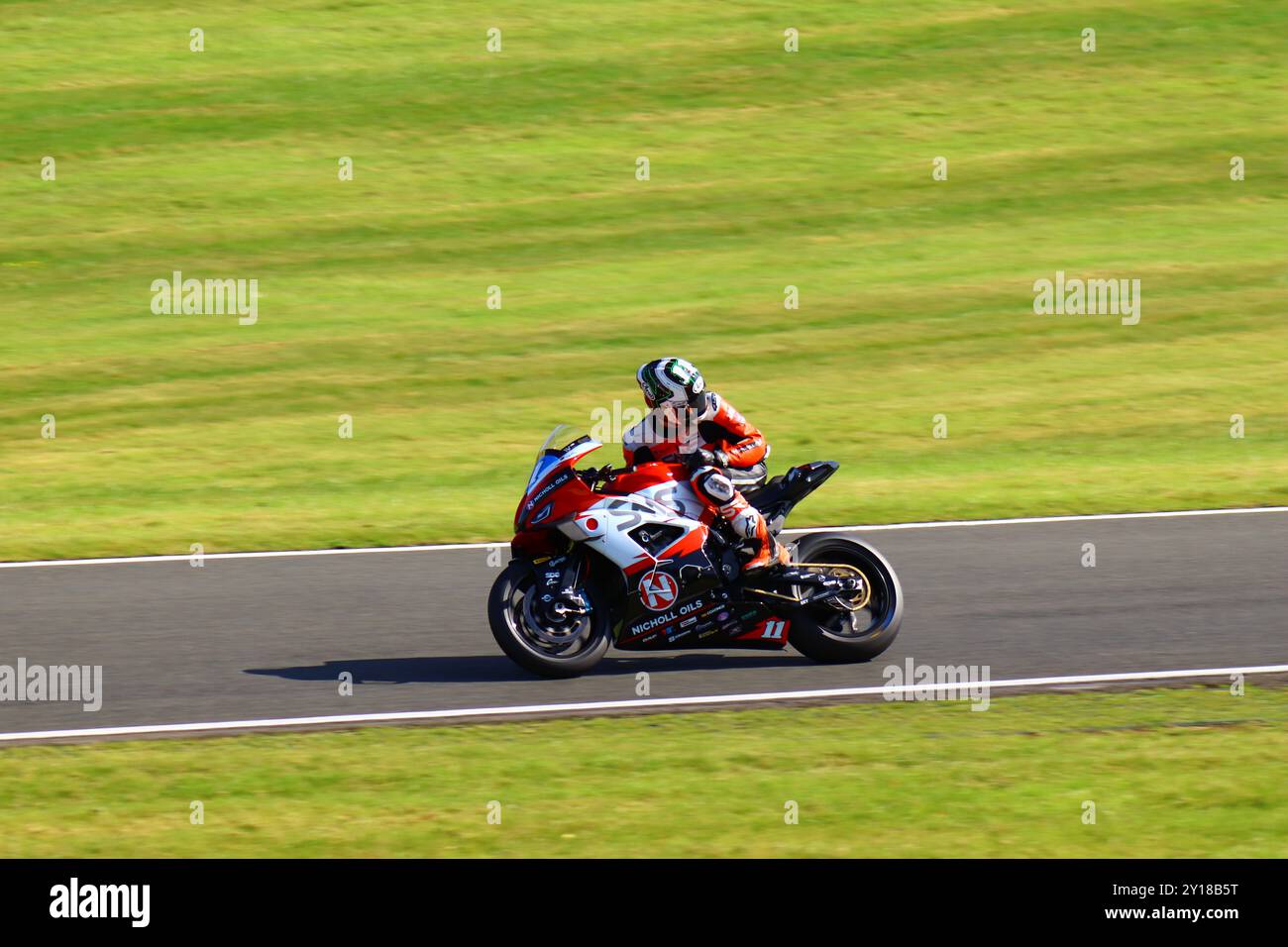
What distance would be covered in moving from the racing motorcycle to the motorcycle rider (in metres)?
0.09

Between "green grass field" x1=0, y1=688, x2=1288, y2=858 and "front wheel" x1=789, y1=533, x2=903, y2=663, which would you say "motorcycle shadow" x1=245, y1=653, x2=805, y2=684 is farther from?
"green grass field" x1=0, y1=688, x2=1288, y2=858

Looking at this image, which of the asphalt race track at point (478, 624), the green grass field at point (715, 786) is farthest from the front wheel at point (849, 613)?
the green grass field at point (715, 786)

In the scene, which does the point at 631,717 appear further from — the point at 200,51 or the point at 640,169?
the point at 200,51

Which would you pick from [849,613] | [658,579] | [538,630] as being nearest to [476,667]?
[538,630]

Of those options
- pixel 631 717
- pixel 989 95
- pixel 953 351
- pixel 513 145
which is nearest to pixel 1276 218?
pixel 989 95

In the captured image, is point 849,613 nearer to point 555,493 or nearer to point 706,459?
point 706,459

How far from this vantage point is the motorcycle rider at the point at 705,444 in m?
10.4

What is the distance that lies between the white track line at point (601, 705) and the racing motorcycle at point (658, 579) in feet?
1.80

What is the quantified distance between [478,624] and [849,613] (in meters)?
2.51

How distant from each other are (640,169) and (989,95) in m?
6.12

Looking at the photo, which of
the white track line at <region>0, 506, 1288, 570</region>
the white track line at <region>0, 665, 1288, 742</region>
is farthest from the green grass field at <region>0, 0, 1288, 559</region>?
the white track line at <region>0, 665, 1288, 742</region>

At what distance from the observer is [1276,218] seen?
25.3 meters

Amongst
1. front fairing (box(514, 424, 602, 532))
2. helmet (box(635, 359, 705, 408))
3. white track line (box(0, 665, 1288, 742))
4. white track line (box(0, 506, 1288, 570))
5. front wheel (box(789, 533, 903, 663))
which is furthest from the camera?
white track line (box(0, 506, 1288, 570))

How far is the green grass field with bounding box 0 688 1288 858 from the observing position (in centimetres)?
777
